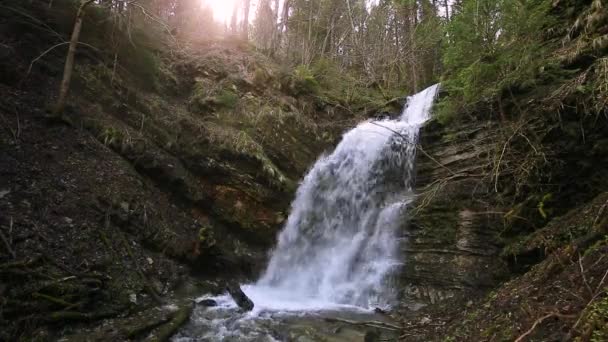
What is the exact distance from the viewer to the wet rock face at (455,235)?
7570 mm

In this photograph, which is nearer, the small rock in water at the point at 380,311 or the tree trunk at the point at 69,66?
the tree trunk at the point at 69,66

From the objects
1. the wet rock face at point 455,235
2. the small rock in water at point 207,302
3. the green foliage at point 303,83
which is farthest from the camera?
the green foliage at point 303,83

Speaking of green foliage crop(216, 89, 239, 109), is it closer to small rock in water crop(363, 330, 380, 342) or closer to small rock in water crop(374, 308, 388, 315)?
small rock in water crop(374, 308, 388, 315)

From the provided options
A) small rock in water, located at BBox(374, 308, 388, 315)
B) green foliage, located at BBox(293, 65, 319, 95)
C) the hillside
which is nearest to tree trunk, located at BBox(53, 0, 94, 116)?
the hillside

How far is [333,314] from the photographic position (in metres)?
7.34

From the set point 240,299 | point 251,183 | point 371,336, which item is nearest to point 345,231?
point 251,183

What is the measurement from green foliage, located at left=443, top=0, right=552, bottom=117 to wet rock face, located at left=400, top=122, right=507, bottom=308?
5.95 ft

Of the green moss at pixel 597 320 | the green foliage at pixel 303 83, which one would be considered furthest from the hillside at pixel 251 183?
the green foliage at pixel 303 83

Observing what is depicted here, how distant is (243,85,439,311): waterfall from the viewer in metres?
8.72

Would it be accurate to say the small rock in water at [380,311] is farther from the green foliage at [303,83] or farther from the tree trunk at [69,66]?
the green foliage at [303,83]

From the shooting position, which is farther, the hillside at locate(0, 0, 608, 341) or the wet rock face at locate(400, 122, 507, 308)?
the wet rock face at locate(400, 122, 507, 308)

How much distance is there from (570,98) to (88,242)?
8.56 m

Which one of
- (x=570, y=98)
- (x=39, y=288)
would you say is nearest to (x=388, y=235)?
(x=570, y=98)

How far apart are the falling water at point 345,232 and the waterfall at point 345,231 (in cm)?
2
